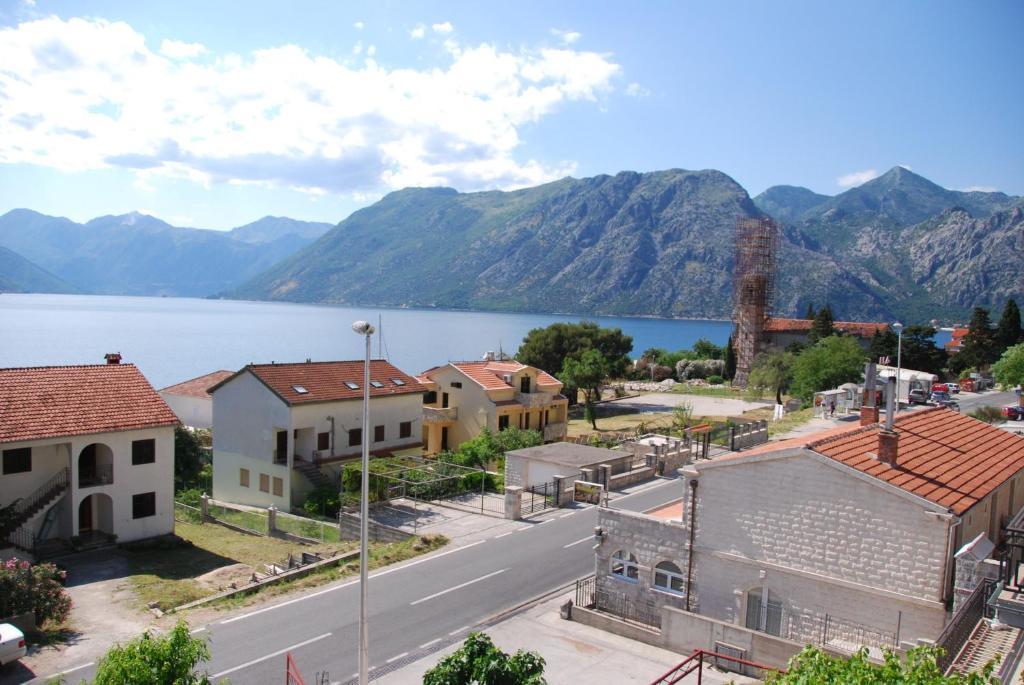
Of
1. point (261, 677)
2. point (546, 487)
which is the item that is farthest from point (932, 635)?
point (546, 487)

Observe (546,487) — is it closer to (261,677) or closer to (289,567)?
(289,567)

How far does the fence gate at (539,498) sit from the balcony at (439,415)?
19.1m

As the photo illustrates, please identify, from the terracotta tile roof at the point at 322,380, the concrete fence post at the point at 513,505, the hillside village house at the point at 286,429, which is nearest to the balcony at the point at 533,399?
the terracotta tile roof at the point at 322,380

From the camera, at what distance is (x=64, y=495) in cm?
2827

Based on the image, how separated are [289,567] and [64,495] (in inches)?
387

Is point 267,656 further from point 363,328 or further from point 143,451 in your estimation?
point 143,451

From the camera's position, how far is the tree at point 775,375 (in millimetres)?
80625

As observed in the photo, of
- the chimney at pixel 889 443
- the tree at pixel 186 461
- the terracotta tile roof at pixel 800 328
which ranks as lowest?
the tree at pixel 186 461

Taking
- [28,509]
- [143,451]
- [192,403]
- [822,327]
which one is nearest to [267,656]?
[28,509]

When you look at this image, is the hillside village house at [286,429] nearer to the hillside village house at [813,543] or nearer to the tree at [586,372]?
the hillside village house at [813,543]

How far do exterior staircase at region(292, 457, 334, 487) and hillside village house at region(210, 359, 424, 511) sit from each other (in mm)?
52

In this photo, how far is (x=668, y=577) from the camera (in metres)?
20.2

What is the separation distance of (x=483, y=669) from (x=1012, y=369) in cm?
6555

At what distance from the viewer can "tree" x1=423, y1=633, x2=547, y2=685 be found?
11156 millimetres
